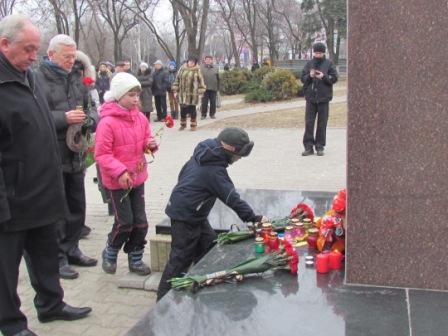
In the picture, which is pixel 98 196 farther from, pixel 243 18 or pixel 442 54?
pixel 243 18

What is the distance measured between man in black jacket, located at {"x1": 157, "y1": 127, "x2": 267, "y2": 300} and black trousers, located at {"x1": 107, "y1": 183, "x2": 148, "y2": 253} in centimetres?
55

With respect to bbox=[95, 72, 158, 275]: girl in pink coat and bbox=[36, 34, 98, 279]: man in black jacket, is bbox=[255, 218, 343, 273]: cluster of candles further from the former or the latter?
bbox=[36, 34, 98, 279]: man in black jacket

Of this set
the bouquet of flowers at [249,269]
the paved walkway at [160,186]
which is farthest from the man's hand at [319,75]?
the bouquet of flowers at [249,269]

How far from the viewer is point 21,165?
3.22 m

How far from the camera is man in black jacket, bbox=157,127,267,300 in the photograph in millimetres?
3754

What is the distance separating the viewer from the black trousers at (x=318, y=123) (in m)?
9.38

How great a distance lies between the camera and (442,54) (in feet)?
9.27

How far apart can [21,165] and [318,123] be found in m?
6.74

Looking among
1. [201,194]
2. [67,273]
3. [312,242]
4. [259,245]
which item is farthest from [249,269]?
[67,273]

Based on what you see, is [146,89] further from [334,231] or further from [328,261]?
[328,261]

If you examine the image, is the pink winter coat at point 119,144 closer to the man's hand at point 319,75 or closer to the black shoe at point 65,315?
the black shoe at point 65,315

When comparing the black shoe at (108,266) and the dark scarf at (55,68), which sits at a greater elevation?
the dark scarf at (55,68)

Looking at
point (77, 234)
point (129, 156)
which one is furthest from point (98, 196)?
point (129, 156)

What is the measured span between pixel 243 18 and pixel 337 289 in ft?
145
